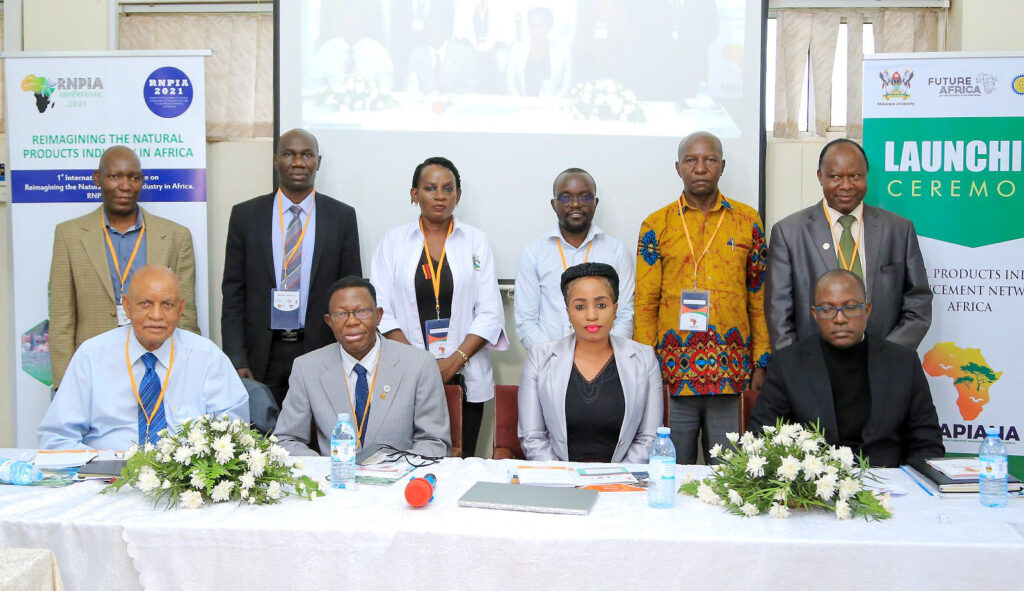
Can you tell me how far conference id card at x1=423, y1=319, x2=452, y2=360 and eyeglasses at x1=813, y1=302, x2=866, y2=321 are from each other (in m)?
1.69

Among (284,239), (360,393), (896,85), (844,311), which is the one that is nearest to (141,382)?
(360,393)

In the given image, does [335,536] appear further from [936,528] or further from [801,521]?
[936,528]

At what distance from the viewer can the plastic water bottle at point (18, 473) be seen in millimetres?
2359

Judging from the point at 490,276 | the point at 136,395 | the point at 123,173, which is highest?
the point at 123,173

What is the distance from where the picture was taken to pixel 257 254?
4109 mm

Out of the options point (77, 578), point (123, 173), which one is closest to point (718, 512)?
point (77, 578)

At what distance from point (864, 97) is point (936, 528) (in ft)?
9.43

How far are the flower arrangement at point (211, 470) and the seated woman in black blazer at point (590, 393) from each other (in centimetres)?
105

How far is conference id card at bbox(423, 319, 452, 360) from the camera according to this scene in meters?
3.92

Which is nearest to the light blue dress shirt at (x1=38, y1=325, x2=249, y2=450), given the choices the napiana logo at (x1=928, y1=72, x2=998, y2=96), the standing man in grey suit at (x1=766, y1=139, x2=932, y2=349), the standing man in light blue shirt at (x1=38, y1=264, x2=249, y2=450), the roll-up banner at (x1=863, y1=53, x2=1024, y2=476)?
the standing man in light blue shirt at (x1=38, y1=264, x2=249, y2=450)

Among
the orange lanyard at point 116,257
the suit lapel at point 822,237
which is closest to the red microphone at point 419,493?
the suit lapel at point 822,237

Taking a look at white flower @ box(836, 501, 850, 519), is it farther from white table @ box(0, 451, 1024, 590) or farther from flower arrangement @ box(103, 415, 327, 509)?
flower arrangement @ box(103, 415, 327, 509)

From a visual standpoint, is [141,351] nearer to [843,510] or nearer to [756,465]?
[756,465]

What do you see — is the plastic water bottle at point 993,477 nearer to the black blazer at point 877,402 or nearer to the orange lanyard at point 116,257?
the black blazer at point 877,402
